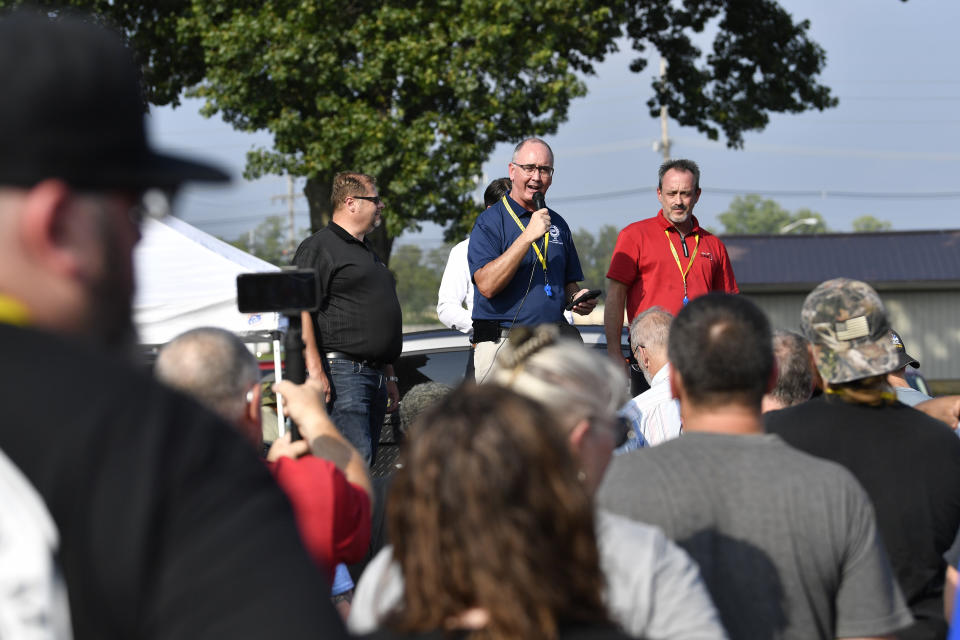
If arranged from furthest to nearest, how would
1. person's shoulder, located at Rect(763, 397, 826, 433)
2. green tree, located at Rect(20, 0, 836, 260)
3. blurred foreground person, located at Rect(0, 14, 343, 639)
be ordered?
green tree, located at Rect(20, 0, 836, 260)
person's shoulder, located at Rect(763, 397, 826, 433)
blurred foreground person, located at Rect(0, 14, 343, 639)

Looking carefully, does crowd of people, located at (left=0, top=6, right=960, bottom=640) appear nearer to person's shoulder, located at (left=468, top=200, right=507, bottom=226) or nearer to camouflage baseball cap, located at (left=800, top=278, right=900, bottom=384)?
camouflage baseball cap, located at (left=800, top=278, right=900, bottom=384)

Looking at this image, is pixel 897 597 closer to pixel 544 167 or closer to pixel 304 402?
pixel 304 402

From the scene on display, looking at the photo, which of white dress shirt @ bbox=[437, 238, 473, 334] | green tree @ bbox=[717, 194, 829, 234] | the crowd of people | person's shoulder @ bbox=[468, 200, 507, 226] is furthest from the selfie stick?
green tree @ bbox=[717, 194, 829, 234]

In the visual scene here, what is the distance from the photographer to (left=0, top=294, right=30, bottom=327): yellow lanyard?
3.38 ft

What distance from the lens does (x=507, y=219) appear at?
18.1 feet

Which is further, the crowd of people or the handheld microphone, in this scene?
the handheld microphone

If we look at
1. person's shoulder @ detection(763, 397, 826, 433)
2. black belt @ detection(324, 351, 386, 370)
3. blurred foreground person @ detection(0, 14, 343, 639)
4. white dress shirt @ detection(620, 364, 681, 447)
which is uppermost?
blurred foreground person @ detection(0, 14, 343, 639)

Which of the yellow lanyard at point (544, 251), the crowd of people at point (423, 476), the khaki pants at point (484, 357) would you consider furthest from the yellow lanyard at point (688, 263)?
the crowd of people at point (423, 476)

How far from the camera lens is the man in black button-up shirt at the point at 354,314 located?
18.3ft

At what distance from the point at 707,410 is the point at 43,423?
1.80 metres

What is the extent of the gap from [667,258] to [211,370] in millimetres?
3585

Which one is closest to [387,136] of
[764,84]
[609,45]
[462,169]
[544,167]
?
[462,169]

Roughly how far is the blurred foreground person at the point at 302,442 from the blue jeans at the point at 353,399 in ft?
8.86

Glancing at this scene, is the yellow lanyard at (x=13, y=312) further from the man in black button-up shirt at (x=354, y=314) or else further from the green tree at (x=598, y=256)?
the green tree at (x=598, y=256)
